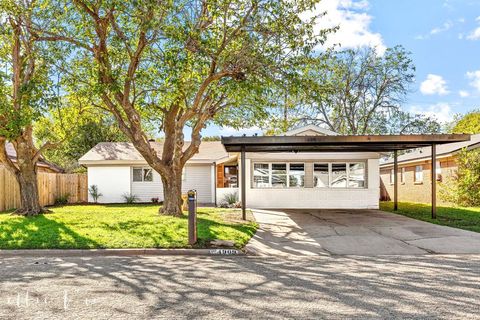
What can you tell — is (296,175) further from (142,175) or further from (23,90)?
(23,90)

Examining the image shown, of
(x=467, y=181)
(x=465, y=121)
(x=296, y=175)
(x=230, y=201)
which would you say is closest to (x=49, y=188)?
(x=230, y=201)

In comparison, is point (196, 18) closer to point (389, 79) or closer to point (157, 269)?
point (157, 269)

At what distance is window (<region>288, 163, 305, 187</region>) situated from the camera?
18734 mm

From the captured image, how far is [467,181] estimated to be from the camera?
1819 centimetres

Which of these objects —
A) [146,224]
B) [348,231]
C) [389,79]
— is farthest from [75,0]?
[389,79]

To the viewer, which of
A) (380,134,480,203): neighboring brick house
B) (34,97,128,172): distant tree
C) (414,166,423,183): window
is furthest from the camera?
(414,166,423,183): window

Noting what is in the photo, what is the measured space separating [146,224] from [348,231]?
20.0ft

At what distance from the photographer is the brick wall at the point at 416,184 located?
2112 centimetres

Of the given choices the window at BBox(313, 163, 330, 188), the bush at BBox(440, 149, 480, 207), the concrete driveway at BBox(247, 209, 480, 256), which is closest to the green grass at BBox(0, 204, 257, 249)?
the concrete driveway at BBox(247, 209, 480, 256)

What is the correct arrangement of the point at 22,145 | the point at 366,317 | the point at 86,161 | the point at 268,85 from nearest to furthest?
1. the point at 366,317
2. the point at 268,85
3. the point at 22,145
4. the point at 86,161

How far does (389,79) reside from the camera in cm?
3191

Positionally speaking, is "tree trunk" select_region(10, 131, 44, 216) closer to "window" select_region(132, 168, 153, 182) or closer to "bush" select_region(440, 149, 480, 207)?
"window" select_region(132, 168, 153, 182)

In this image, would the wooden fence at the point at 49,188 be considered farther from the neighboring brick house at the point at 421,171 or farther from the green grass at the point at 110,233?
the neighboring brick house at the point at 421,171

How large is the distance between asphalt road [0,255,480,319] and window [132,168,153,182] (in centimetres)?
1556
